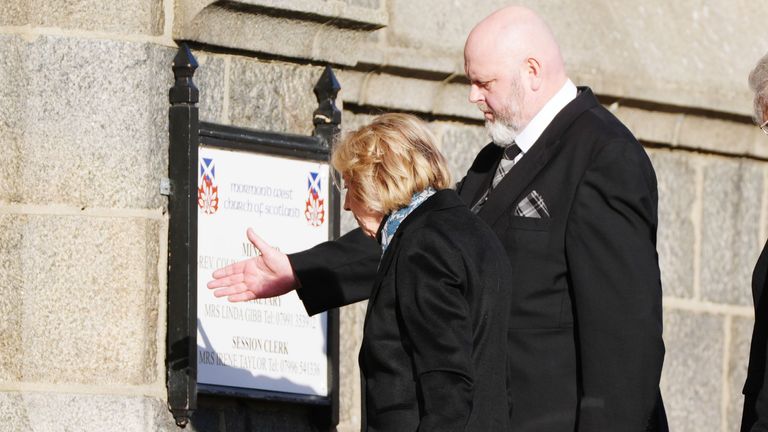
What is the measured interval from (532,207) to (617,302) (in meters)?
0.34

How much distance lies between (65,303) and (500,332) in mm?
1567

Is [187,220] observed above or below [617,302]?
above

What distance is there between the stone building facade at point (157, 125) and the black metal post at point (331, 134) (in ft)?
0.16

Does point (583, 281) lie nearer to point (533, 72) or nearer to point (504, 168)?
point (504, 168)

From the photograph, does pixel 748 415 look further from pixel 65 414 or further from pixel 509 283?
pixel 65 414

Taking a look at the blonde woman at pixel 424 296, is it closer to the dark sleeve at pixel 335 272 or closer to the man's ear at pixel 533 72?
the man's ear at pixel 533 72

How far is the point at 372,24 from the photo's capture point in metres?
6.33

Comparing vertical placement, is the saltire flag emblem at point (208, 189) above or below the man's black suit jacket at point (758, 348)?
above

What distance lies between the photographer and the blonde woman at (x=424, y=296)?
4387 millimetres

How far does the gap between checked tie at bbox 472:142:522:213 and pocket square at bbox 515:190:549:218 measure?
147 mm

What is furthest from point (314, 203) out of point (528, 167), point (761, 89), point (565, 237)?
point (761, 89)

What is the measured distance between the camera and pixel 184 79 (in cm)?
586

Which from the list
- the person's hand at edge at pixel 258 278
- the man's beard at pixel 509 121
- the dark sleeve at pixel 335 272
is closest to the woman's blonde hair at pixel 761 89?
the man's beard at pixel 509 121

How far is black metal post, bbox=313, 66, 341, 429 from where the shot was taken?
6.21m
